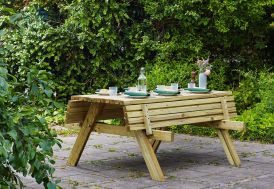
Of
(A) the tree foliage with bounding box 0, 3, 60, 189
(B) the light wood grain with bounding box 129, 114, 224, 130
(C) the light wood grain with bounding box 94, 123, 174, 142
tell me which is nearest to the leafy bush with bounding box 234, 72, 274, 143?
(B) the light wood grain with bounding box 129, 114, 224, 130

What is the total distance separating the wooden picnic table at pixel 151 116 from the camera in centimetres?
491

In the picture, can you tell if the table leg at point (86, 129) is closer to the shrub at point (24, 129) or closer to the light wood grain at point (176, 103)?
the light wood grain at point (176, 103)

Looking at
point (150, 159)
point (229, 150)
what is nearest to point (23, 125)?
point (150, 159)

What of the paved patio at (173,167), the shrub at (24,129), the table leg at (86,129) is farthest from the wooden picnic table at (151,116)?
the shrub at (24,129)

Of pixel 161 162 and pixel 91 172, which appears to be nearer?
pixel 91 172

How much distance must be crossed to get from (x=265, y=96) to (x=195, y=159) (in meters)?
2.30

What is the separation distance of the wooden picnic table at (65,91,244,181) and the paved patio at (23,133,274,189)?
197 millimetres

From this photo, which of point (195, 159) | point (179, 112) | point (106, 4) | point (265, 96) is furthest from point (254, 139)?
point (106, 4)

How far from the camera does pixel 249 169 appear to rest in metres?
5.34

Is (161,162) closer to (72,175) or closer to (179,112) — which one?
(179,112)

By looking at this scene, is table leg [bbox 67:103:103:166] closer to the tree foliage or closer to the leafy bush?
the tree foliage

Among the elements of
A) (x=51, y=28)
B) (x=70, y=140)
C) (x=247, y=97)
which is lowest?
(x=70, y=140)

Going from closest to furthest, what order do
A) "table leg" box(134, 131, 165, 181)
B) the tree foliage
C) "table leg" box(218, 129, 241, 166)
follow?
the tree foliage < "table leg" box(134, 131, 165, 181) < "table leg" box(218, 129, 241, 166)

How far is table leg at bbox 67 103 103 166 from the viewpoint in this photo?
535 centimetres
